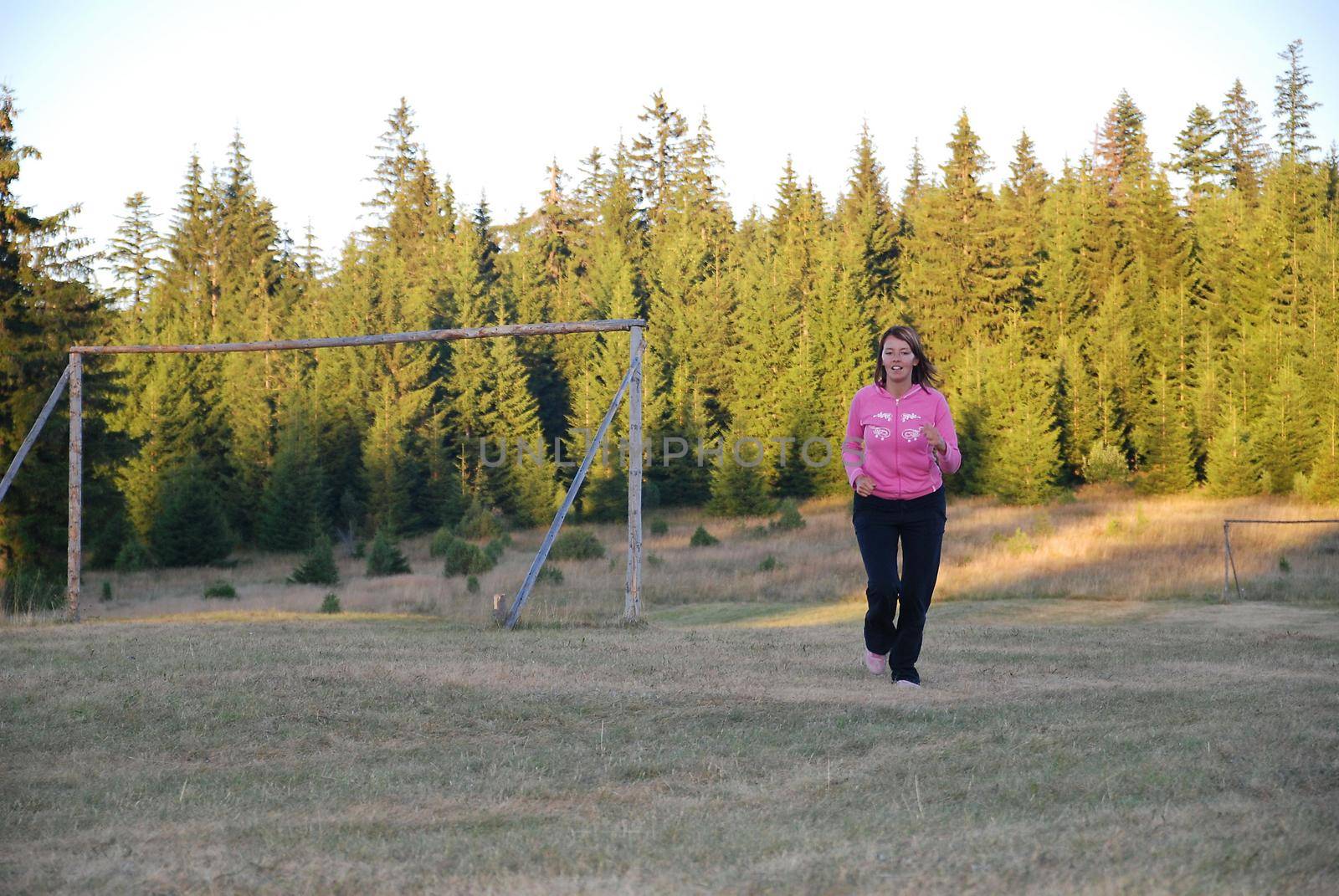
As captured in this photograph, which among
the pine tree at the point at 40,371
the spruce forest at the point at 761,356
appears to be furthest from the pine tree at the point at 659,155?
the pine tree at the point at 40,371

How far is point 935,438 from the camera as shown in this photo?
21.1 feet

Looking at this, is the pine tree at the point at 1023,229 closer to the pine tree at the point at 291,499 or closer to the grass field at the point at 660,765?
the pine tree at the point at 291,499

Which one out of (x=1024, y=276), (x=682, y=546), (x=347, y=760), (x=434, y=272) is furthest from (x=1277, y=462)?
(x=347, y=760)

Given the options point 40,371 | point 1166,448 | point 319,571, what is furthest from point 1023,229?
point 40,371

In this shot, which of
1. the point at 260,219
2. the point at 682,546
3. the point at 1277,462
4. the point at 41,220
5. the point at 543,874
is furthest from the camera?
the point at 260,219

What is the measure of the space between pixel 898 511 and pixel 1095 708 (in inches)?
56.3

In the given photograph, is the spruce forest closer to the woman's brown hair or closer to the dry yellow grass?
the dry yellow grass

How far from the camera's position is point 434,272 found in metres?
58.4

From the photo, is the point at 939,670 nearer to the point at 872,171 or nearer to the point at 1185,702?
the point at 1185,702

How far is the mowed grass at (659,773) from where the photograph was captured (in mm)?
3338

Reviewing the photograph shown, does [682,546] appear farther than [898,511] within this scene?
Yes

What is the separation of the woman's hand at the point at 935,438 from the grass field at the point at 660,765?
1.33 meters

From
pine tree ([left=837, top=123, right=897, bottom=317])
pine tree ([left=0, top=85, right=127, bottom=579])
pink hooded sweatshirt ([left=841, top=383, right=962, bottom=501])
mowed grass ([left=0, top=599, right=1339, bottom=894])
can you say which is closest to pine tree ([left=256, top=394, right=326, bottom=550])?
pine tree ([left=0, top=85, right=127, bottom=579])

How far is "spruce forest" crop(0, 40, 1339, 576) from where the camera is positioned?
4669 cm
